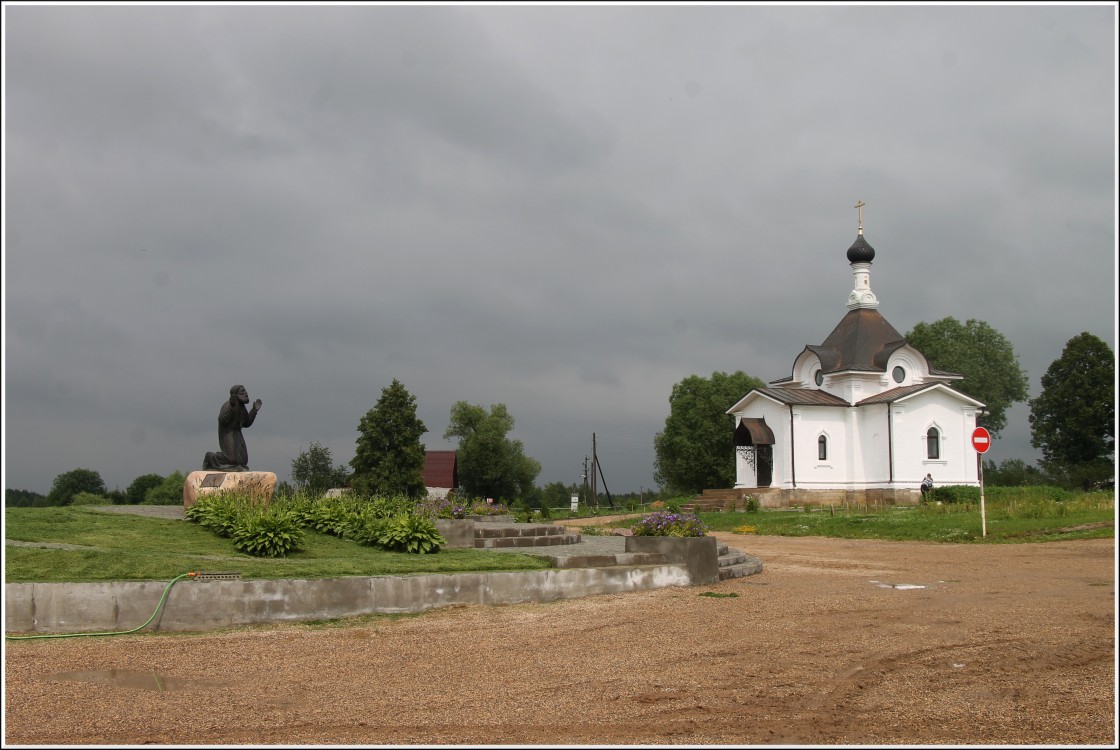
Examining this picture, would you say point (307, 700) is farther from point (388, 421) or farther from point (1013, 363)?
point (1013, 363)

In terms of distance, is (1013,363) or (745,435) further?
(1013,363)

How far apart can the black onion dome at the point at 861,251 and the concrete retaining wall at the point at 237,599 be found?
38.9 m

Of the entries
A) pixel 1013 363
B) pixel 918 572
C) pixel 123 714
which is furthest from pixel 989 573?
pixel 1013 363

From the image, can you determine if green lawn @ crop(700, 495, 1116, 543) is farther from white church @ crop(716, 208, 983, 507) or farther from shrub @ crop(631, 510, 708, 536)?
white church @ crop(716, 208, 983, 507)

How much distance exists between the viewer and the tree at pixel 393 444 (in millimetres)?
35062

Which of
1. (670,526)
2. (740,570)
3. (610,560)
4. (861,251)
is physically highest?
(861,251)

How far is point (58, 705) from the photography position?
651cm

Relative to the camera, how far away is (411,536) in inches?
565

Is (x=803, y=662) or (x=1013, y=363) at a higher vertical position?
(x=1013, y=363)

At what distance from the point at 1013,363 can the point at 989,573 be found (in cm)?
5797

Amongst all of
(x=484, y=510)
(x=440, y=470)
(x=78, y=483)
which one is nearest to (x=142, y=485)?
(x=78, y=483)

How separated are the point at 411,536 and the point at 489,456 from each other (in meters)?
45.2

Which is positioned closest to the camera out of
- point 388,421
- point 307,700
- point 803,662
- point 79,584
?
point 307,700

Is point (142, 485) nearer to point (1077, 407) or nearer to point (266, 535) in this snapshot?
point (266, 535)
